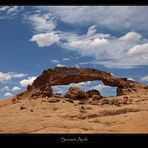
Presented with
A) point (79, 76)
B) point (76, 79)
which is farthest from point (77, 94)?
point (79, 76)

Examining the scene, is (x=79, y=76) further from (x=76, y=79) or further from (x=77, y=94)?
(x=77, y=94)

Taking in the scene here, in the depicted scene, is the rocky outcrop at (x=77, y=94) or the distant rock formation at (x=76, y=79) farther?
the rocky outcrop at (x=77, y=94)

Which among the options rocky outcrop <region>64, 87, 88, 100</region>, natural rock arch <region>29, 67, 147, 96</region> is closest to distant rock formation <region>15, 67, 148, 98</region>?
natural rock arch <region>29, 67, 147, 96</region>

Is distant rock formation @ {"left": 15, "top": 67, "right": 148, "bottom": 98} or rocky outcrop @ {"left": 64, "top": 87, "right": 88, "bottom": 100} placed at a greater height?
rocky outcrop @ {"left": 64, "top": 87, "right": 88, "bottom": 100}

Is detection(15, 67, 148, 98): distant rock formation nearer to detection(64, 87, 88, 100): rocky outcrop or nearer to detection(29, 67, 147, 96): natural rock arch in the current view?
detection(29, 67, 147, 96): natural rock arch

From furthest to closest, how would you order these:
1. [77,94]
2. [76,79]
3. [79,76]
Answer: [77,94]
[76,79]
[79,76]

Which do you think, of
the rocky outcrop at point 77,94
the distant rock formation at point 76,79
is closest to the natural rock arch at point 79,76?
the distant rock formation at point 76,79

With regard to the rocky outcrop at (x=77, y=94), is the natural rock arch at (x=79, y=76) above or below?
below

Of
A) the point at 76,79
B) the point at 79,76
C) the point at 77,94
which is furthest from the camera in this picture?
the point at 77,94

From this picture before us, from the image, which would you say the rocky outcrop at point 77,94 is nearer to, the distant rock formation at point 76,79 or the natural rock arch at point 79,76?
the distant rock formation at point 76,79

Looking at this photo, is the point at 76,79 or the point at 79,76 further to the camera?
the point at 76,79
